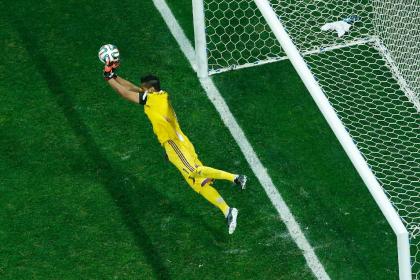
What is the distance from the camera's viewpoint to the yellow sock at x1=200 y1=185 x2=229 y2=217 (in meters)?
9.87

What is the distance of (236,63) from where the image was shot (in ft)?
39.3

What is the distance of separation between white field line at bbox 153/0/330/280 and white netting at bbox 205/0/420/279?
0.38 meters

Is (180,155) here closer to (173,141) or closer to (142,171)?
(173,141)

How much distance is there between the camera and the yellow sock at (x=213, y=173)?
9.74m

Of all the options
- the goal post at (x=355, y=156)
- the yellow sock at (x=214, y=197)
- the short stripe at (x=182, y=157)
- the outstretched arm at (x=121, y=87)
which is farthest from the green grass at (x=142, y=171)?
the goal post at (x=355, y=156)

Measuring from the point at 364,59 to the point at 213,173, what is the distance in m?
3.22

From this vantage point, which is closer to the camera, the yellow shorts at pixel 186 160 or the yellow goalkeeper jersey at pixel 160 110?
the yellow goalkeeper jersey at pixel 160 110

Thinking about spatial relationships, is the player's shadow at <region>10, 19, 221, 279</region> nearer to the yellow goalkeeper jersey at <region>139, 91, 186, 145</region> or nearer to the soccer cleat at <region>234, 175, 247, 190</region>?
the soccer cleat at <region>234, 175, 247, 190</region>

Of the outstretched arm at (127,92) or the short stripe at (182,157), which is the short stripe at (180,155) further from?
the outstretched arm at (127,92)

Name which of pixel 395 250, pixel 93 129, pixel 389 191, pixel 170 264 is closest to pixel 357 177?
pixel 389 191

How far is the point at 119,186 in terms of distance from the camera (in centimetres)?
1051

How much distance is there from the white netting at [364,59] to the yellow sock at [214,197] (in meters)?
1.87

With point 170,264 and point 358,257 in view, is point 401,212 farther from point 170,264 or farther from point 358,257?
point 170,264

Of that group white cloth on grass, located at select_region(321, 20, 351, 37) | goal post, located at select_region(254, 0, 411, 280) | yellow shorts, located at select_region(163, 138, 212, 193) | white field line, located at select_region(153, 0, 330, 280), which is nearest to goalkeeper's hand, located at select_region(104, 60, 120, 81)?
yellow shorts, located at select_region(163, 138, 212, 193)
